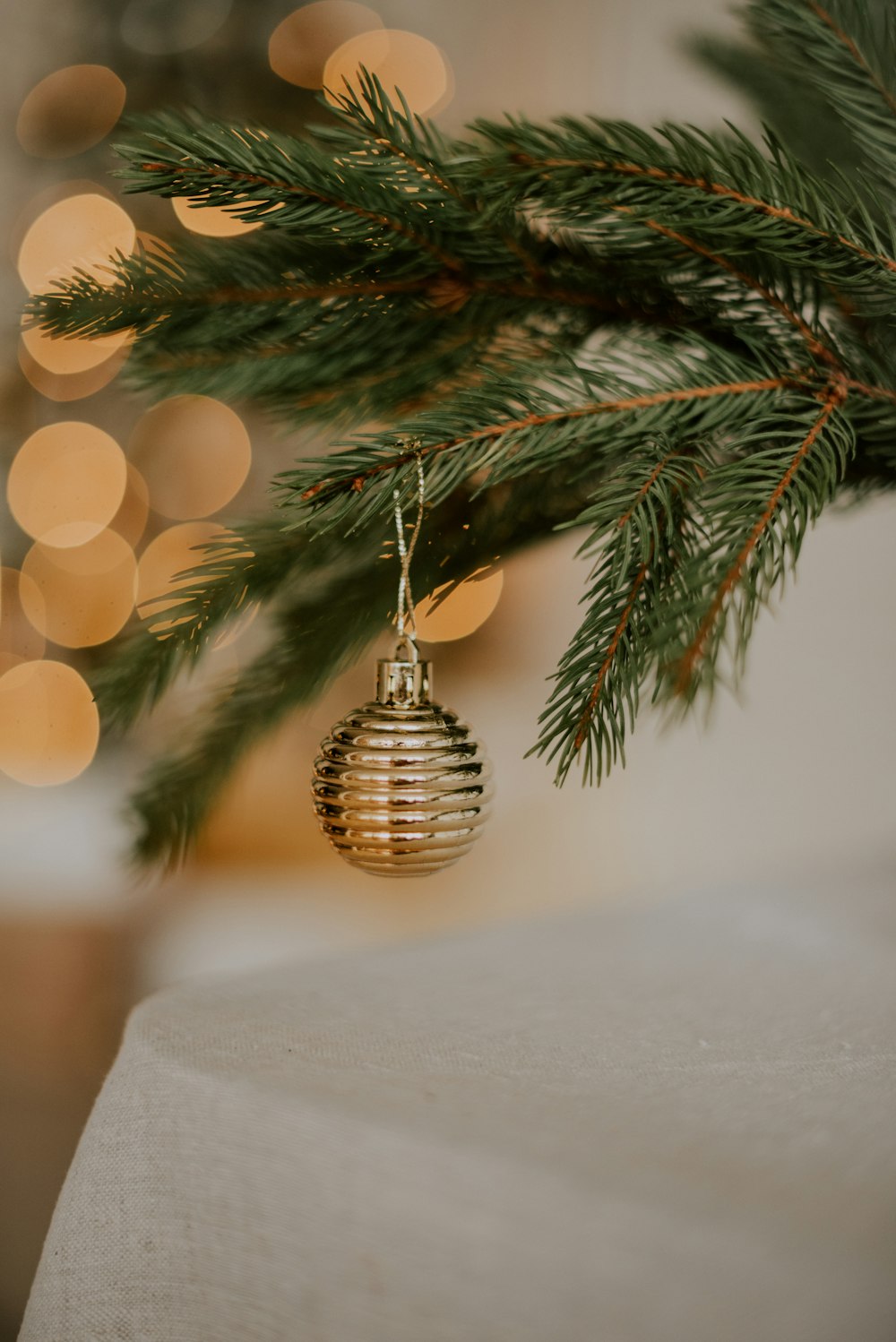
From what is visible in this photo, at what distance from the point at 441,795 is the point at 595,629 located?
12 centimetres

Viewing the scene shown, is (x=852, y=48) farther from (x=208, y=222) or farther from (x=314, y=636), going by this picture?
(x=208, y=222)

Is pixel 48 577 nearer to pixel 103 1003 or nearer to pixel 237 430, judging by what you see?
pixel 237 430

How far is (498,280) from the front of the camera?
1.68 feet

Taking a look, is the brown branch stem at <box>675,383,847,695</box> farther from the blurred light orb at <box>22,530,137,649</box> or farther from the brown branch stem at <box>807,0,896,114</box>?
the blurred light orb at <box>22,530,137,649</box>

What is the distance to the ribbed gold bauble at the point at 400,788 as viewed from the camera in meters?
0.44

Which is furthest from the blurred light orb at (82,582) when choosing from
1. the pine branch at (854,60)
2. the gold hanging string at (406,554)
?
the pine branch at (854,60)

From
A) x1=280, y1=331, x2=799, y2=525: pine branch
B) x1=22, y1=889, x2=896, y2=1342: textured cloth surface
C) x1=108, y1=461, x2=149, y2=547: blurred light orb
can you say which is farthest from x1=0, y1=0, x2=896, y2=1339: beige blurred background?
x1=280, y1=331, x2=799, y2=525: pine branch

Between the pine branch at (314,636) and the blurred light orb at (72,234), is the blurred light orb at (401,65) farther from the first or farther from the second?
the pine branch at (314,636)

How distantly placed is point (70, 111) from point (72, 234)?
10 centimetres

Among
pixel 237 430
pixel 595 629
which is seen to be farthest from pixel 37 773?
pixel 595 629

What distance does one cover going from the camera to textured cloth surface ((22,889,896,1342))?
0.93 ft

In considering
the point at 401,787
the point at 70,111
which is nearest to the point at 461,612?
the point at 401,787

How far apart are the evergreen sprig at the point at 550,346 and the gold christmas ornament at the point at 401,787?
2.1 inches

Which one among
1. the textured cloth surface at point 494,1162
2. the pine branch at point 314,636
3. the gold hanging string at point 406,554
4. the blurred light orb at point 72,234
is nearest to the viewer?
the textured cloth surface at point 494,1162
